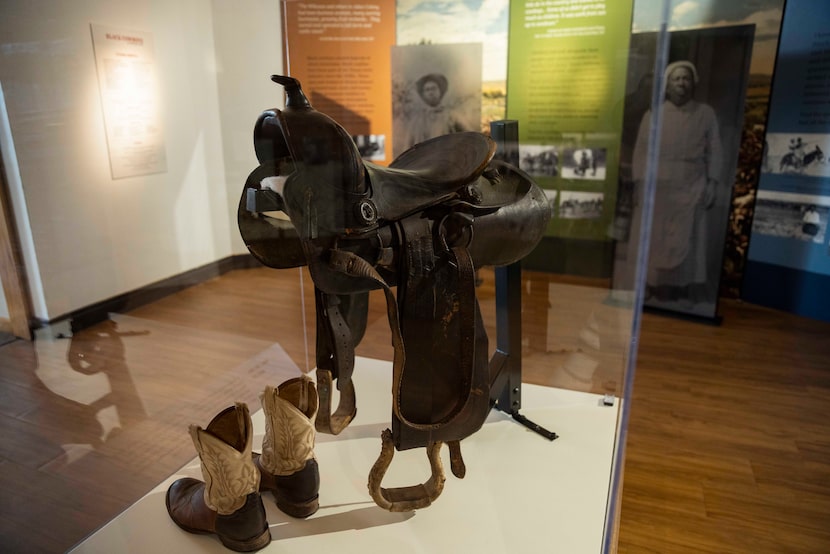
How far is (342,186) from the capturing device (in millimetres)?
866

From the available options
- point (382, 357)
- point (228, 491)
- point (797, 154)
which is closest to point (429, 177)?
point (228, 491)

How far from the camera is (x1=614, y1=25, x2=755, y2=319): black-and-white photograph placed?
2.65 m

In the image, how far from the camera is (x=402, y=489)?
1087 millimetres

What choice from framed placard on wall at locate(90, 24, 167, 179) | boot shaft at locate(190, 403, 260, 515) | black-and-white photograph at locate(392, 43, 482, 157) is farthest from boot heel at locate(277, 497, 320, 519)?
black-and-white photograph at locate(392, 43, 482, 157)

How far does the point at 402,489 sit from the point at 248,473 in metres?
0.30

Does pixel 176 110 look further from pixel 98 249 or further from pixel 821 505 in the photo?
pixel 821 505

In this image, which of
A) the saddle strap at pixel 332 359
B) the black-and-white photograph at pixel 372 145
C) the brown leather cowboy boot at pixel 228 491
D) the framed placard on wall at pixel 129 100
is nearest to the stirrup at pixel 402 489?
the saddle strap at pixel 332 359

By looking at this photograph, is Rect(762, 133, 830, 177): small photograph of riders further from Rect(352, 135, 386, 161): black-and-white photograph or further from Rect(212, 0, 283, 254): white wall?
Rect(212, 0, 283, 254): white wall

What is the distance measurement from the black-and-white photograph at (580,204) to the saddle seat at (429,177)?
1134 mm

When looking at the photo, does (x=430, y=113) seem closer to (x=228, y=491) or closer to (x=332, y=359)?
(x=332, y=359)

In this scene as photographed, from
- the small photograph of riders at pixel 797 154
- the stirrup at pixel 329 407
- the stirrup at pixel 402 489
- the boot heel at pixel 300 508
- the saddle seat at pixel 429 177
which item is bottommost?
the boot heel at pixel 300 508

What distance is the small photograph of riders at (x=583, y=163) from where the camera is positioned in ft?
6.89

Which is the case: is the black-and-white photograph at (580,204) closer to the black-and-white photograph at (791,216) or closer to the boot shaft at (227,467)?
the black-and-white photograph at (791,216)

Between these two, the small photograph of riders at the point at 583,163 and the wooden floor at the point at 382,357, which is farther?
the small photograph of riders at the point at 583,163
